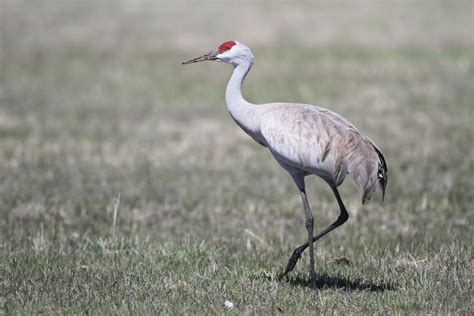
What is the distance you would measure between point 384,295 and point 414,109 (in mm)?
9094

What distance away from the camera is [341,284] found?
5379 millimetres

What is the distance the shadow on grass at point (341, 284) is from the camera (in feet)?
17.1

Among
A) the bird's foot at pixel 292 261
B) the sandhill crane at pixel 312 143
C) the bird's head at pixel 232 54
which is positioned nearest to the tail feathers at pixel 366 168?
the sandhill crane at pixel 312 143

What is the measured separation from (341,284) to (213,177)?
4.54 meters

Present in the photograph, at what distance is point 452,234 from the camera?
694 centimetres

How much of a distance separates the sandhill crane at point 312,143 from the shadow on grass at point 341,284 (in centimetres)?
11

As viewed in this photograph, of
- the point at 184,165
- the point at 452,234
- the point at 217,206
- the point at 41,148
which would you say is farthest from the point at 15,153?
the point at 452,234

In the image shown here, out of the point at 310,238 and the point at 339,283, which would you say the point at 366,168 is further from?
the point at 339,283

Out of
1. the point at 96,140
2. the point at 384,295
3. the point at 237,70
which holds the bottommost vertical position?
the point at 96,140

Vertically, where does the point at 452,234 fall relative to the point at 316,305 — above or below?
below

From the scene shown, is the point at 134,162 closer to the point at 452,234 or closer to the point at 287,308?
the point at 452,234

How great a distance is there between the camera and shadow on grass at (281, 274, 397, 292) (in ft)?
17.1

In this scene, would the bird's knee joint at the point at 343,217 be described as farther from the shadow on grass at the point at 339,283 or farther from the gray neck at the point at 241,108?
the gray neck at the point at 241,108

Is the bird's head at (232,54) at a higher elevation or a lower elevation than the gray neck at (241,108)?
higher
